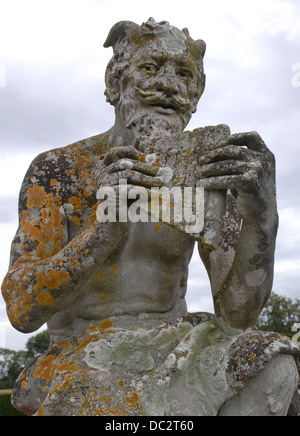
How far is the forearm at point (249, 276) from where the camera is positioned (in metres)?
3.69

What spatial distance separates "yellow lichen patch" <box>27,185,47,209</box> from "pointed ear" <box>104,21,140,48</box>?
4.79 feet

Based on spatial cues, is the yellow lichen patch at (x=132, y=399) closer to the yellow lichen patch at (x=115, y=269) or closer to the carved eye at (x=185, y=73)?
the yellow lichen patch at (x=115, y=269)

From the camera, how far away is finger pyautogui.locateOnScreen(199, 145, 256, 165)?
347 cm

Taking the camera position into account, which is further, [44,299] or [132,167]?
[44,299]

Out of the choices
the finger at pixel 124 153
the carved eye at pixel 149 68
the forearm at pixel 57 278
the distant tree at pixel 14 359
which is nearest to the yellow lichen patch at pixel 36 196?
the forearm at pixel 57 278

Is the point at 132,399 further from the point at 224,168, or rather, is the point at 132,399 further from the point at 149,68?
the point at 149,68

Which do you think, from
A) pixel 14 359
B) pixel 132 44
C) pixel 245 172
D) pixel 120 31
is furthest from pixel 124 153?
pixel 14 359

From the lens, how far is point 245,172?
3.43m

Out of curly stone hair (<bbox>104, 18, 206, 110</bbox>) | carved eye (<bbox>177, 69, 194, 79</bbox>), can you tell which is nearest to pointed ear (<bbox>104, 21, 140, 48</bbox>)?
curly stone hair (<bbox>104, 18, 206, 110</bbox>)

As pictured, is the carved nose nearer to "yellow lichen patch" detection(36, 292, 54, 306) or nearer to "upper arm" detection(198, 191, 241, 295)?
"upper arm" detection(198, 191, 241, 295)

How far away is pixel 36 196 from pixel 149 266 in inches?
40.0

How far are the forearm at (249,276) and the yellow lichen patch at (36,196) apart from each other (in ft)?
4.91

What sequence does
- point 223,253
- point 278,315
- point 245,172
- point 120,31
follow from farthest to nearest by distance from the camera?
point 278,315 < point 120,31 < point 223,253 < point 245,172

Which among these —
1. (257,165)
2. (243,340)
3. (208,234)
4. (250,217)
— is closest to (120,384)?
(243,340)
